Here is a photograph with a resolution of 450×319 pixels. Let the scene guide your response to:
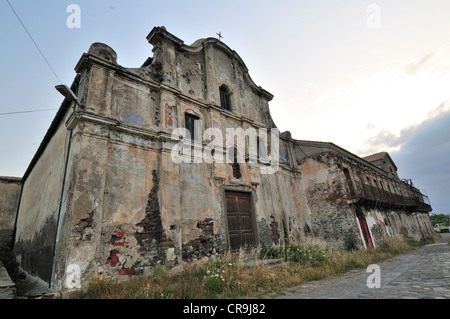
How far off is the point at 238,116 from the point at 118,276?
7611mm

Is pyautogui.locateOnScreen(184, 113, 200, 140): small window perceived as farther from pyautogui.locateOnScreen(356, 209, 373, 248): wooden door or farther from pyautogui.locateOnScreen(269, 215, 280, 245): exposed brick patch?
pyautogui.locateOnScreen(356, 209, 373, 248): wooden door

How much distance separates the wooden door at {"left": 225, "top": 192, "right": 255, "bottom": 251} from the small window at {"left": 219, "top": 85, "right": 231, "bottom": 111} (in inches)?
168

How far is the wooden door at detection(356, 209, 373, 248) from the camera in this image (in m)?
11.7

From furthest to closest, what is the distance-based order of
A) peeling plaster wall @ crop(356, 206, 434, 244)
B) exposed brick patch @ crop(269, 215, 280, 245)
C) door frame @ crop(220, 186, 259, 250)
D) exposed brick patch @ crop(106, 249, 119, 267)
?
peeling plaster wall @ crop(356, 206, 434, 244) → exposed brick patch @ crop(269, 215, 280, 245) → door frame @ crop(220, 186, 259, 250) → exposed brick patch @ crop(106, 249, 119, 267)

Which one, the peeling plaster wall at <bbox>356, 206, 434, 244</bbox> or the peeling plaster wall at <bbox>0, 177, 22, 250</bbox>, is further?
the peeling plaster wall at <bbox>356, 206, 434, 244</bbox>

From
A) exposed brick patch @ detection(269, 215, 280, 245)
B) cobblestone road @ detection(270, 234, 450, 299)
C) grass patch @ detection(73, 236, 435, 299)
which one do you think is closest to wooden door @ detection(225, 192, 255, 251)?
grass patch @ detection(73, 236, 435, 299)

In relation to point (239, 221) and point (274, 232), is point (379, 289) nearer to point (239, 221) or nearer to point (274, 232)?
point (239, 221)

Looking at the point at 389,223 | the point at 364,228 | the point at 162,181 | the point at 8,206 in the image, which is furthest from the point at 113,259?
the point at 389,223

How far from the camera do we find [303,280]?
575 cm

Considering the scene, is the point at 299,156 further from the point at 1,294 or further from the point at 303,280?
the point at 1,294

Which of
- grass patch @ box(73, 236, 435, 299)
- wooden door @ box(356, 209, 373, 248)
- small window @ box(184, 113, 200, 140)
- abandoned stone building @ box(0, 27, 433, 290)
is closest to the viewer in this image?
grass patch @ box(73, 236, 435, 299)

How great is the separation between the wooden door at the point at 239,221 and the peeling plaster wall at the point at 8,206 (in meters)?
11.9
